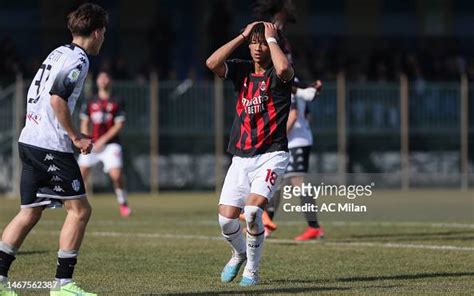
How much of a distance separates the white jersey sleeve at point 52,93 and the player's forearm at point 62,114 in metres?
0.06

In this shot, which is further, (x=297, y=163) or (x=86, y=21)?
(x=297, y=163)

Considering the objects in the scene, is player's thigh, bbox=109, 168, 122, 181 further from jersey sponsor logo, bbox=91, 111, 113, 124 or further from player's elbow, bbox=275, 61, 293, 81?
player's elbow, bbox=275, 61, 293, 81

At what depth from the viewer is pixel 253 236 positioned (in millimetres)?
10375

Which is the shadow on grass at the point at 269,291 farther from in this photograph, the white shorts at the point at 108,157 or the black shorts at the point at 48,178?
the white shorts at the point at 108,157

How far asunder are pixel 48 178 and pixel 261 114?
7.47 ft

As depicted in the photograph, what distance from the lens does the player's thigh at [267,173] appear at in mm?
10367

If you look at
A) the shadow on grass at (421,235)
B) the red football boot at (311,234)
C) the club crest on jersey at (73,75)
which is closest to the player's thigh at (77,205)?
the club crest on jersey at (73,75)

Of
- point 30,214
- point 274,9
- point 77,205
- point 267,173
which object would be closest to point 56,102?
point 77,205

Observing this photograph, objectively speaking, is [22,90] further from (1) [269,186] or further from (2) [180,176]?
(1) [269,186]

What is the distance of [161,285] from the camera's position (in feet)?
33.1

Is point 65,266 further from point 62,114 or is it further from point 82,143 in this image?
point 62,114

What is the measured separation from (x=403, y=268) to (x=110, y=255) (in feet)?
10.5

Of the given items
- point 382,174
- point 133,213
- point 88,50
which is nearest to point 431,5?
point 382,174

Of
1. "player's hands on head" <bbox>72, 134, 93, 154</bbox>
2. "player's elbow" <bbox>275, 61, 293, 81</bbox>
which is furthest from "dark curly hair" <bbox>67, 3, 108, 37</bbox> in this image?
"player's elbow" <bbox>275, 61, 293, 81</bbox>
